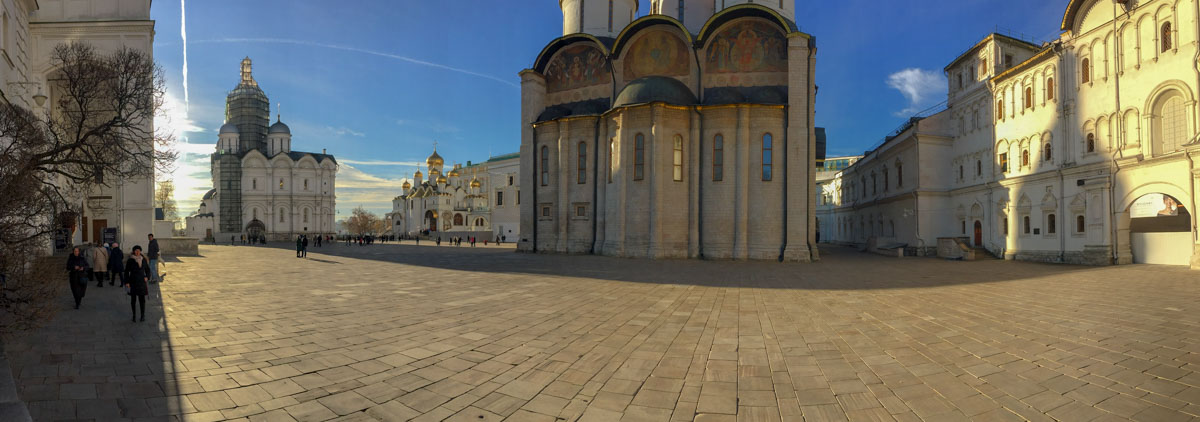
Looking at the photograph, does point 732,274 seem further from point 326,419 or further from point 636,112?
point 326,419

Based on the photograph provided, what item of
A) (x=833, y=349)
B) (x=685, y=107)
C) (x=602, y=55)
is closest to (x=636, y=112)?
(x=685, y=107)

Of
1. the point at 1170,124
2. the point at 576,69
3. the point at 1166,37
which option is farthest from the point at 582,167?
the point at 1166,37

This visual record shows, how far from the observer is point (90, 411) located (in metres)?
4.08

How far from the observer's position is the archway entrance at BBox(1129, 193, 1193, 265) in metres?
18.6

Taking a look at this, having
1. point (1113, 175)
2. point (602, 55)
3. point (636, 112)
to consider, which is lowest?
point (1113, 175)

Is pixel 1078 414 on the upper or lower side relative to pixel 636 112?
lower

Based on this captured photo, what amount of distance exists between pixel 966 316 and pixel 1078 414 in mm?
4973

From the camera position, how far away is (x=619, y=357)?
5781 mm

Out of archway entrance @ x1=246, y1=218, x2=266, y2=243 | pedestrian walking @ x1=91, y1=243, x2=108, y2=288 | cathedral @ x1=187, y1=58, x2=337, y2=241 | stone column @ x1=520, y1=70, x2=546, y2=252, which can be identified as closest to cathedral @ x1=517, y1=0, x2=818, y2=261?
stone column @ x1=520, y1=70, x2=546, y2=252

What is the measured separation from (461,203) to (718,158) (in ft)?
183

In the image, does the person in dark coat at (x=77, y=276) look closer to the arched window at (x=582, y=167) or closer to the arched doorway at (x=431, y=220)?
the arched window at (x=582, y=167)

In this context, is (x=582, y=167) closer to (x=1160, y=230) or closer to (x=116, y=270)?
(x=116, y=270)

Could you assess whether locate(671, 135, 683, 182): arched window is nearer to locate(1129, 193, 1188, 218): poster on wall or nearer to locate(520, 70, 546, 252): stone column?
locate(520, 70, 546, 252): stone column

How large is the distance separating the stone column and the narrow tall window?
13.3 meters
